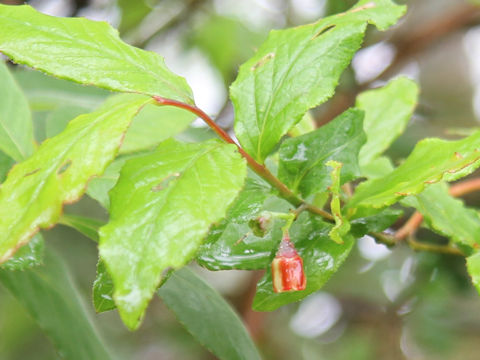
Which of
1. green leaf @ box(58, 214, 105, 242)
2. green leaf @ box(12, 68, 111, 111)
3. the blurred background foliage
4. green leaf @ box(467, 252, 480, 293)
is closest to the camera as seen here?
green leaf @ box(467, 252, 480, 293)

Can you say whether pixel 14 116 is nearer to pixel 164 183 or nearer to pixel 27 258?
pixel 27 258

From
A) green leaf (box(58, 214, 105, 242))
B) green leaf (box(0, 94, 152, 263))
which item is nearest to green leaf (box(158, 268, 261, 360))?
green leaf (box(58, 214, 105, 242))

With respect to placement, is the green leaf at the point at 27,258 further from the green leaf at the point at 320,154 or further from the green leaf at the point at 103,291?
the green leaf at the point at 320,154

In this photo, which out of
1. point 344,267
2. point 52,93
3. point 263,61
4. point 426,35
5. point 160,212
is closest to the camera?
point 160,212

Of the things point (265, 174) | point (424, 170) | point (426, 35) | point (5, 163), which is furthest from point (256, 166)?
point (426, 35)

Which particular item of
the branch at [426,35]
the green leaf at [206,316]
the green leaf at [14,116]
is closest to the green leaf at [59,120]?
the green leaf at [14,116]

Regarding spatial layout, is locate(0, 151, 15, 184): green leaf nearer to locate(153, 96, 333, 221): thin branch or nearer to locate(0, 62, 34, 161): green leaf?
locate(0, 62, 34, 161): green leaf

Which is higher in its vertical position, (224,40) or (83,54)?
(83,54)
